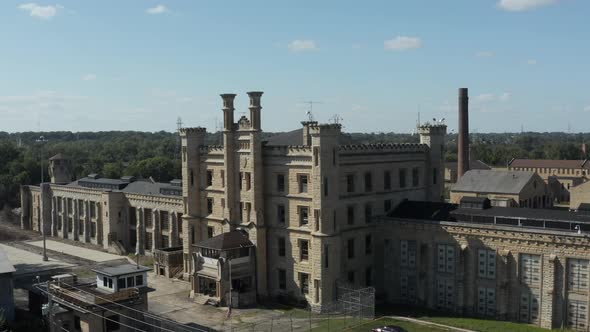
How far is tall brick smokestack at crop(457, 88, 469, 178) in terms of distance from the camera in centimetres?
9531

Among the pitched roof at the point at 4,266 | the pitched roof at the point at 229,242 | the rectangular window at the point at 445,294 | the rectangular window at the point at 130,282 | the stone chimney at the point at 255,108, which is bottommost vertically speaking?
the rectangular window at the point at 445,294

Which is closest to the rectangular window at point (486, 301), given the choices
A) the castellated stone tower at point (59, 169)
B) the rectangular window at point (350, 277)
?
the rectangular window at point (350, 277)

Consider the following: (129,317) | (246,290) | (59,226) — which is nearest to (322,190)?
(246,290)

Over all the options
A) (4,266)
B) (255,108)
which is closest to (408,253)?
(255,108)

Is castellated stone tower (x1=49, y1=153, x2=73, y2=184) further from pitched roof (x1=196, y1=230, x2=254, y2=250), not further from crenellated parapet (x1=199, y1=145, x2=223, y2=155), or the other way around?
pitched roof (x1=196, y1=230, x2=254, y2=250)

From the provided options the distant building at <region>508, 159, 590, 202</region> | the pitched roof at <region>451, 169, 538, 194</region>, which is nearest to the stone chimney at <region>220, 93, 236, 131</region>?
the pitched roof at <region>451, 169, 538, 194</region>

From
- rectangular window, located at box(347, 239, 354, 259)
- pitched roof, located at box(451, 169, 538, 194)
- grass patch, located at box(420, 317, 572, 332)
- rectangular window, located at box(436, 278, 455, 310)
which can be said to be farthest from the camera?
pitched roof, located at box(451, 169, 538, 194)

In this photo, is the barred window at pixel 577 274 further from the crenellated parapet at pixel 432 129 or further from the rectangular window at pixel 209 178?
the rectangular window at pixel 209 178

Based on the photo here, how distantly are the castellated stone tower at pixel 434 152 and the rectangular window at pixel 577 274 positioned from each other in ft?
71.3

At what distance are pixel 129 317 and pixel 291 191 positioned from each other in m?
18.0

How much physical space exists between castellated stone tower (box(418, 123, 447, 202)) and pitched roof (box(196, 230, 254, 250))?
21.6 m

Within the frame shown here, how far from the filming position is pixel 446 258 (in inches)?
1978

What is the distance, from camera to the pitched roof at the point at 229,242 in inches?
2114

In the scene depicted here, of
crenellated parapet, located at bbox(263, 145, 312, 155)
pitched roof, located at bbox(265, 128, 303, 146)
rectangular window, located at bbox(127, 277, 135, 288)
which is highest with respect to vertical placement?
pitched roof, located at bbox(265, 128, 303, 146)
